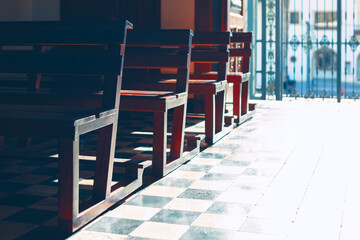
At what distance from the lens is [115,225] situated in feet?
8.60

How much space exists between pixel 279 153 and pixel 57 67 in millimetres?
2206

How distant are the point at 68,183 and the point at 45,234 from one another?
0.26m

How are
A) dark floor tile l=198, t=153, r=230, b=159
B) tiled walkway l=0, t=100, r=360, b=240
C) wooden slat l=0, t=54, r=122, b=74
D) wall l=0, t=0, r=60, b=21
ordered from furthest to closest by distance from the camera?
wall l=0, t=0, r=60, b=21
dark floor tile l=198, t=153, r=230, b=159
wooden slat l=0, t=54, r=122, b=74
tiled walkway l=0, t=100, r=360, b=240

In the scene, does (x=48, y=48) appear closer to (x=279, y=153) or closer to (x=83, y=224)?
(x=279, y=153)

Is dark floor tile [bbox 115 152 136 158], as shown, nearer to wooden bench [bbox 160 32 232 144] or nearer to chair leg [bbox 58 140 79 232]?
wooden bench [bbox 160 32 232 144]

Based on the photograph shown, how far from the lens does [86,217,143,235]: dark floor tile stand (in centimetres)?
254

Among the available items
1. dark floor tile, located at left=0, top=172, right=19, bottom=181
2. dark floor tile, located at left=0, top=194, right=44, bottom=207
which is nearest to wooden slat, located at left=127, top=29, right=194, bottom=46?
dark floor tile, located at left=0, top=172, right=19, bottom=181

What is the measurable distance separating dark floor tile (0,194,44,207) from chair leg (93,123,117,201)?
408 mm

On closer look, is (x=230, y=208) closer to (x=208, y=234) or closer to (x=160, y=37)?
(x=208, y=234)

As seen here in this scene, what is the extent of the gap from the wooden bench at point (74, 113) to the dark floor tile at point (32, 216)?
0.62 ft

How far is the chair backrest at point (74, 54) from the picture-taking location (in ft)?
9.25

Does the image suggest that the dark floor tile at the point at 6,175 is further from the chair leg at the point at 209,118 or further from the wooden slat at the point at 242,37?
the wooden slat at the point at 242,37

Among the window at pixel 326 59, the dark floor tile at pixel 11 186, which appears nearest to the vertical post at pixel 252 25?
the window at pixel 326 59

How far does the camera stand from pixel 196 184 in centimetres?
344
